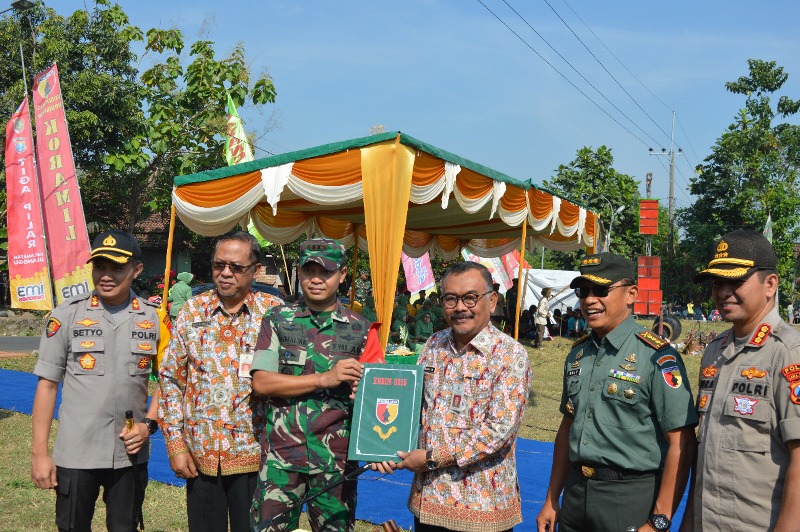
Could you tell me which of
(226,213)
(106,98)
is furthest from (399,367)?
(106,98)

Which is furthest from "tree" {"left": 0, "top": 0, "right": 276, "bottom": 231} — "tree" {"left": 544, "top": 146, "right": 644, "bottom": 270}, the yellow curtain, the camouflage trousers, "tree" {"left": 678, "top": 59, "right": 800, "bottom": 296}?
"tree" {"left": 678, "top": 59, "right": 800, "bottom": 296}

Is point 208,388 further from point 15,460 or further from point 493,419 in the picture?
point 15,460

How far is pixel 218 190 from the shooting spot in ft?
26.8

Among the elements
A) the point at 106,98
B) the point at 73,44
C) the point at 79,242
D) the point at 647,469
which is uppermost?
the point at 73,44

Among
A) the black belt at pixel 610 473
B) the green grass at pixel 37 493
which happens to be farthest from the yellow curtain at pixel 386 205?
the black belt at pixel 610 473

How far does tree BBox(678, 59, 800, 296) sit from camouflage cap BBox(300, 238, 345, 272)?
1264 inches

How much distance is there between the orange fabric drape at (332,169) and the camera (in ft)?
23.0

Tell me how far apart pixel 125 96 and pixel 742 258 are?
16.6 metres

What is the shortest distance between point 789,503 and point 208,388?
2121mm

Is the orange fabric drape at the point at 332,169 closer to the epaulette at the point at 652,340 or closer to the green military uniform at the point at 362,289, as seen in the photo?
the epaulette at the point at 652,340

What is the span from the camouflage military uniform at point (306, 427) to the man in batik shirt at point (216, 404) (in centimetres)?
17

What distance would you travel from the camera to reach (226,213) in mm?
8227

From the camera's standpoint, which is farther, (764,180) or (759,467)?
(764,180)

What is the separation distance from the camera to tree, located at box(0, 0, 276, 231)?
13.7m
